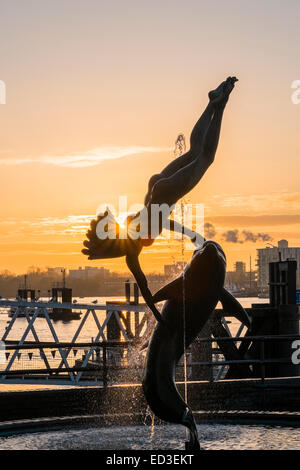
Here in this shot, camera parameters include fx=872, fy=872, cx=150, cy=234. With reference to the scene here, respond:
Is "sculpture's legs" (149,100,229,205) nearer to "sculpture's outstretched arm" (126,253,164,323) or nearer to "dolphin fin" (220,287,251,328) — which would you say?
"sculpture's outstretched arm" (126,253,164,323)

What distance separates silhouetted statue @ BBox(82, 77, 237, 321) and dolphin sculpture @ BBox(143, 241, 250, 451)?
0.92ft

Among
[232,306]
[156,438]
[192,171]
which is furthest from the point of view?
[156,438]

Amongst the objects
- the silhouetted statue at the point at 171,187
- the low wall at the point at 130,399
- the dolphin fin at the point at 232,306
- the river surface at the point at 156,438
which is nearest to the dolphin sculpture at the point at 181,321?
the dolphin fin at the point at 232,306

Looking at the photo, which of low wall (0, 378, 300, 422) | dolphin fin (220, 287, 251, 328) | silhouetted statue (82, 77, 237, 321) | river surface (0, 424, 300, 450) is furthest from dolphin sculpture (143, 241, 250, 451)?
low wall (0, 378, 300, 422)

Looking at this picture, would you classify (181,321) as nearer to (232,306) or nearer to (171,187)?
(232,306)

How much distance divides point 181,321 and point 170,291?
0.45 metres

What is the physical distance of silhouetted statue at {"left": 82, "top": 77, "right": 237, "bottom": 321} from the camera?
1165 cm

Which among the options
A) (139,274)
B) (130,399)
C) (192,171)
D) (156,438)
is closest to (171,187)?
(192,171)

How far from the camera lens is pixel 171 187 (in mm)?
11602

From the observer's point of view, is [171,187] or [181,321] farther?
[181,321]
